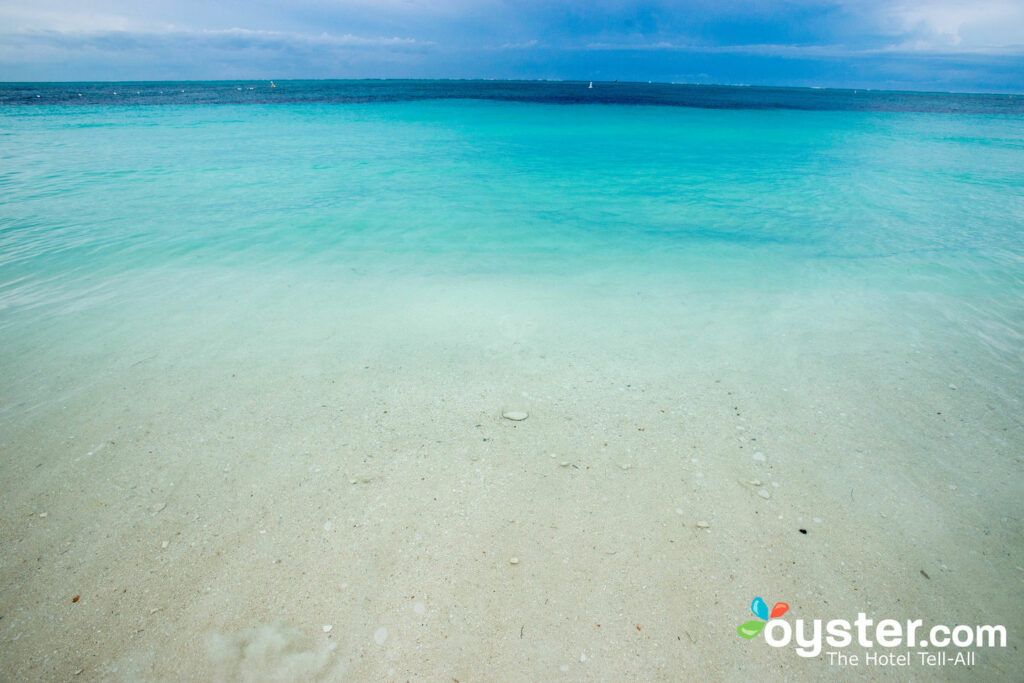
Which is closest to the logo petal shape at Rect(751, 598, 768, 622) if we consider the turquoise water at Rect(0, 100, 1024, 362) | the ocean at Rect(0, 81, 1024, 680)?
the ocean at Rect(0, 81, 1024, 680)

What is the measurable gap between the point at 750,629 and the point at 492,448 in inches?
82.7

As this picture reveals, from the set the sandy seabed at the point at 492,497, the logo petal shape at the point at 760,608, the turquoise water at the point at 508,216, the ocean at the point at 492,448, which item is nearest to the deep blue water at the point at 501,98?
the turquoise water at the point at 508,216

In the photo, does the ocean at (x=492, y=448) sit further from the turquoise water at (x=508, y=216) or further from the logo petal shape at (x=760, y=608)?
the turquoise water at (x=508, y=216)

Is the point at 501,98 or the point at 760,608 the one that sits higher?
the point at 501,98

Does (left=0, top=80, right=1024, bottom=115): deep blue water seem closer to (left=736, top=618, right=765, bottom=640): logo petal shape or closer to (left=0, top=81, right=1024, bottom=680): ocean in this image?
(left=0, top=81, right=1024, bottom=680): ocean

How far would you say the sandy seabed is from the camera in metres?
2.48

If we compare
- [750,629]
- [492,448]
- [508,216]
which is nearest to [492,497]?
[492,448]

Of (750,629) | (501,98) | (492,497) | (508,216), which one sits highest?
(501,98)

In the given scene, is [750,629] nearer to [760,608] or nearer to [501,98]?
[760,608]

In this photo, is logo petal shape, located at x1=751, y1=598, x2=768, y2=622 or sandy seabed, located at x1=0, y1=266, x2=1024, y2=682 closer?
sandy seabed, located at x1=0, y1=266, x2=1024, y2=682

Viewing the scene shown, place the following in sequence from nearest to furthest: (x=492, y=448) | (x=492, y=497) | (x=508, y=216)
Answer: (x=492, y=497), (x=492, y=448), (x=508, y=216)

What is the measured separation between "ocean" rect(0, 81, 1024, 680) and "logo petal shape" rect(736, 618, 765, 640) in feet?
0.12

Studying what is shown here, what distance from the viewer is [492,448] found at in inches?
148

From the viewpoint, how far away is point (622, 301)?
21.2 ft
